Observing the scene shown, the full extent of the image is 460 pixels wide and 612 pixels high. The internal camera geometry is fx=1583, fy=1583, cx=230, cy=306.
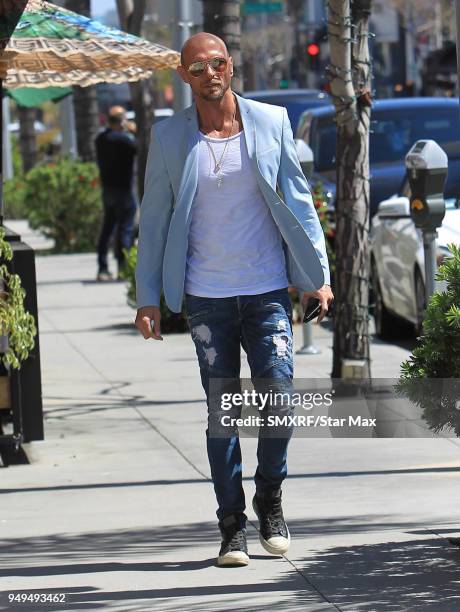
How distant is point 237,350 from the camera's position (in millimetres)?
5824

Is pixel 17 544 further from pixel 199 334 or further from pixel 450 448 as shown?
pixel 450 448

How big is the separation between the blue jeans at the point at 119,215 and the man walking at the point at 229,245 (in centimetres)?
1226

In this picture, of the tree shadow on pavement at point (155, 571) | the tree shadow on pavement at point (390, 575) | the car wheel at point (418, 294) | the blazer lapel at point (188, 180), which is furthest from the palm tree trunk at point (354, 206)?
the blazer lapel at point (188, 180)

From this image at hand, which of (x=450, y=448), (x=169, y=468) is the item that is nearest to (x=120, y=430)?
(x=169, y=468)

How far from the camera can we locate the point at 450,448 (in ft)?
26.2

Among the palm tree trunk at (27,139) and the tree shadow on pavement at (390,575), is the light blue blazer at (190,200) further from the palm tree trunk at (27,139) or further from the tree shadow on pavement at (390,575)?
the palm tree trunk at (27,139)

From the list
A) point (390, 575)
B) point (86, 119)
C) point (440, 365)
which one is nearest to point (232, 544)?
point (390, 575)

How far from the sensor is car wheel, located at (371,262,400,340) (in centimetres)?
1276

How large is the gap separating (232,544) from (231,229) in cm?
115

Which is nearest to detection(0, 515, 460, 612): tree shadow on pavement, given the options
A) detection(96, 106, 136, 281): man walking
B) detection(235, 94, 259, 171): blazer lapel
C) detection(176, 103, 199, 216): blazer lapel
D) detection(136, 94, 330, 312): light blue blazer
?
detection(136, 94, 330, 312): light blue blazer

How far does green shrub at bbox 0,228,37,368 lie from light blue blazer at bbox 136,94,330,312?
5.68 ft

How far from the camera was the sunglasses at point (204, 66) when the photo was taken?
5.67 meters

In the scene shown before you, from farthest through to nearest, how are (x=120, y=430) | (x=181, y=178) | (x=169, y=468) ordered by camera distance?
1. (x=120, y=430)
2. (x=169, y=468)
3. (x=181, y=178)

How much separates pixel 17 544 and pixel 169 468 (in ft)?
5.21
